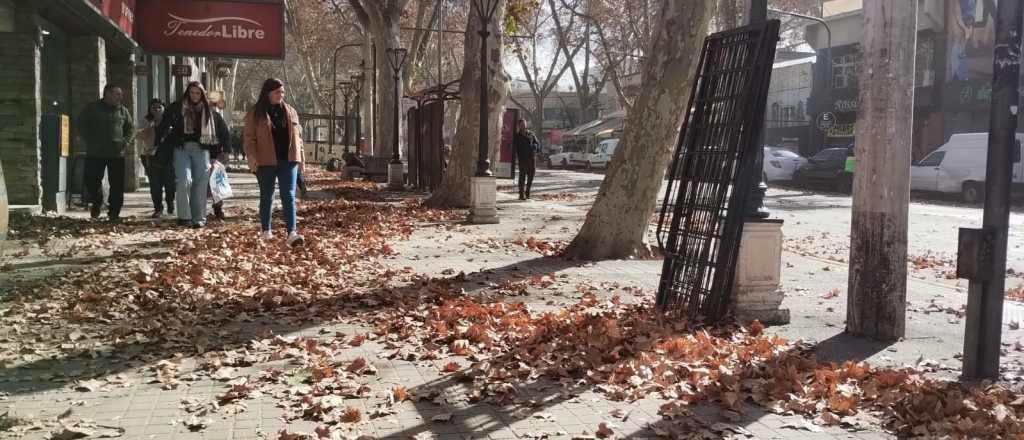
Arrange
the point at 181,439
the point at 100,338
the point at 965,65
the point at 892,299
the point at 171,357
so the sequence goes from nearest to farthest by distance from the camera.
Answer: the point at 181,439, the point at 171,357, the point at 100,338, the point at 892,299, the point at 965,65

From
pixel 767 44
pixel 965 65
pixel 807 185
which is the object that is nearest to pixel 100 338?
pixel 767 44

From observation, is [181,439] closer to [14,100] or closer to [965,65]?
[14,100]

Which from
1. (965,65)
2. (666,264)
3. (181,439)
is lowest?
(181,439)

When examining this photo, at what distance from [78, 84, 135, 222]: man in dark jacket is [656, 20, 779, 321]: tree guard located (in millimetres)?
7659

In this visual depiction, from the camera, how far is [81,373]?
4.57 m

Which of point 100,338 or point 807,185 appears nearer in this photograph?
point 100,338

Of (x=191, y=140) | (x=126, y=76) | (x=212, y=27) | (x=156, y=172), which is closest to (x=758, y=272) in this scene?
(x=191, y=140)

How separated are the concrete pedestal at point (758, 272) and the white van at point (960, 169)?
18292 millimetres

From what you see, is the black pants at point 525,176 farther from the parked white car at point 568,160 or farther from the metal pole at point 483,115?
the parked white car at point 568,160

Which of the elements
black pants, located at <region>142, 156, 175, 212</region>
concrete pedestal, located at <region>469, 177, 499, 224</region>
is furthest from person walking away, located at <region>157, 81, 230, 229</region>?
concrete pedestal, located at <region>469, 177, 499, 224</region>

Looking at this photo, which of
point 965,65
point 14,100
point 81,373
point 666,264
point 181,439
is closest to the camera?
point 181,439

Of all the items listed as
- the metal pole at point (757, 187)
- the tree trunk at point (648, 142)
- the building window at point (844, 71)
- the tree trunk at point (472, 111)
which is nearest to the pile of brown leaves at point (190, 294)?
the tree trunk at point (648, 142)

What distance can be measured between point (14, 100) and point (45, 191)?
1.28m

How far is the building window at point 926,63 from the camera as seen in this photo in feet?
116
